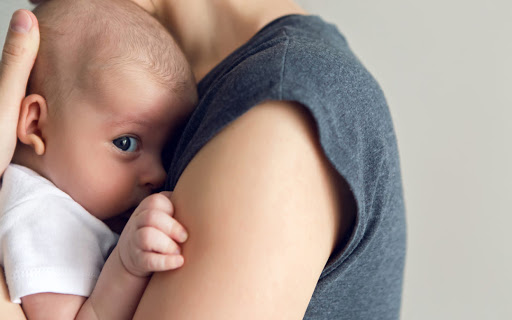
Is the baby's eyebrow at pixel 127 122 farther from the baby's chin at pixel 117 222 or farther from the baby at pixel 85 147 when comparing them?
the baby's chin at pixel 117 222

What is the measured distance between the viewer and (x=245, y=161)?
550 mm

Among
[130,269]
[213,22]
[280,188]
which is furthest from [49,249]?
[213,22]

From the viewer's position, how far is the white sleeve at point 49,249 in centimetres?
68

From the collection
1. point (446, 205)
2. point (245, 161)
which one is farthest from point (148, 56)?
point (446, 205)

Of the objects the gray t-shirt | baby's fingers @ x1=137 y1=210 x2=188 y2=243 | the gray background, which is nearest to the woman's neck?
the gray t-shirt

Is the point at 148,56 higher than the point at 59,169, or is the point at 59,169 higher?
the point at 148,56

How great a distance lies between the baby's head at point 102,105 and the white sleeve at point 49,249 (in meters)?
0.07

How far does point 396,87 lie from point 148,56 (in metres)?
1.08

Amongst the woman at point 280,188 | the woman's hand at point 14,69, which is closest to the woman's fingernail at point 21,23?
the woman's hand at point 14,69

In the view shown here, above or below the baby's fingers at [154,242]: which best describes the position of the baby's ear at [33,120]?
below

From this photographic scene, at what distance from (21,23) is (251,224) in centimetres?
53

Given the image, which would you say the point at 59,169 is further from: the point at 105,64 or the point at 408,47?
the point at 408,47

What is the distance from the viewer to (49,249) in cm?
70

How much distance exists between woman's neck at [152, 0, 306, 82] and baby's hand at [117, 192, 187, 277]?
1.56 ft
